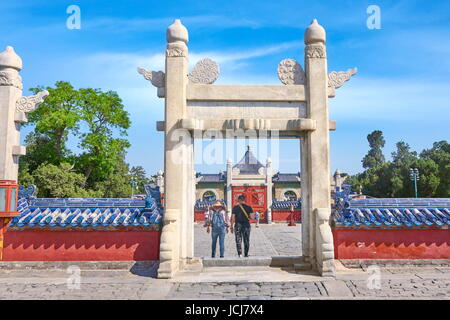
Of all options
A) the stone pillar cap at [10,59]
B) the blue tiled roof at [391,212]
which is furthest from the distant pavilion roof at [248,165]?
the stone pillar cap at [10,59]

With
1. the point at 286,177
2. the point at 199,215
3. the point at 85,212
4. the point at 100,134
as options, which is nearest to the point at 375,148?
the point at 286,177

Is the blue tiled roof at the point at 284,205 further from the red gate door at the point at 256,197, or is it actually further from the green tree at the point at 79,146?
the green tree at the point at 79,146

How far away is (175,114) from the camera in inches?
263

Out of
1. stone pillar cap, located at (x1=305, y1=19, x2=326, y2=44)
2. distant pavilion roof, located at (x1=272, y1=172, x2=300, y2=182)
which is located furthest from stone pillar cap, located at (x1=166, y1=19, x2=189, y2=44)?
distant pavilion roof, located at (x1=272, y1=172, x2=300, y2=182)

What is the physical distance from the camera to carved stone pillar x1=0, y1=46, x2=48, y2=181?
6.87m

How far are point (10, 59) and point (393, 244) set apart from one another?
8.31m

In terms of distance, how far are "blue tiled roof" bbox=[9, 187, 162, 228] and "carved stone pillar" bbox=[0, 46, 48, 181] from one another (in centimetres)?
74

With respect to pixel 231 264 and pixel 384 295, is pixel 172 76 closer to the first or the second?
pixel 231 264

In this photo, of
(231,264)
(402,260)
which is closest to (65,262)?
(231,264)

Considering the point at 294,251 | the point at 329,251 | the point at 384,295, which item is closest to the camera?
the point at 384,295

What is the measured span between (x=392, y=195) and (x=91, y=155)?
30.9 m

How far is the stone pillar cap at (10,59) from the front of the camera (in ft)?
23.0

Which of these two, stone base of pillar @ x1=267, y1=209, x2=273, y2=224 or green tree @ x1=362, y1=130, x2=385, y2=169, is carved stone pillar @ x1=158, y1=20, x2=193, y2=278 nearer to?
stone base of pillar @ x1=267, y1=209, x2=273, y2=224

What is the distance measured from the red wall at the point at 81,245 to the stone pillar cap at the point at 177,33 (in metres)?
3.73
